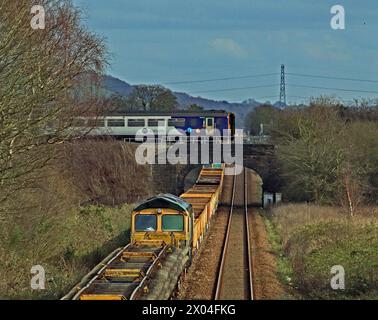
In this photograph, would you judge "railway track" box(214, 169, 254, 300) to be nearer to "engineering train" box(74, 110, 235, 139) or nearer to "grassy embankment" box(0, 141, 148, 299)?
"grassy embankment" box(0, 141, 148, 299)

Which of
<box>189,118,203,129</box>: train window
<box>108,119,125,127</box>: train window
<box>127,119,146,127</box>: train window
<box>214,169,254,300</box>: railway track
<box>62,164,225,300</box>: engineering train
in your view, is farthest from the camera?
<box>127,119,146,127</box>: train window

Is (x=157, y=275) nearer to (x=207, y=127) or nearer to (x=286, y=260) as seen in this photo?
(x=286, y=260)

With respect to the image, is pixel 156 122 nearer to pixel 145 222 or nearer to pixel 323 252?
pixel 323 252

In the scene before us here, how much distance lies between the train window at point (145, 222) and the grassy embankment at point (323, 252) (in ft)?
14.0

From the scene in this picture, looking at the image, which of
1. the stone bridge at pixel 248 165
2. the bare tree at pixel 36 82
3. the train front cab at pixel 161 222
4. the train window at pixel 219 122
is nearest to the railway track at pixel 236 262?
the train front cab at pixel 161 222

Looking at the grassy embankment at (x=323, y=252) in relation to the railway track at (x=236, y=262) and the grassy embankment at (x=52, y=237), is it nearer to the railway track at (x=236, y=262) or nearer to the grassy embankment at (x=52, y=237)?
the railway track at (x=236, y=262)

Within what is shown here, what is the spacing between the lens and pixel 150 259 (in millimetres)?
15523

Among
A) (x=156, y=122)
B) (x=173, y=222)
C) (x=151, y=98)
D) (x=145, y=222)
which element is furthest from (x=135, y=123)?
(x=173, y=222)

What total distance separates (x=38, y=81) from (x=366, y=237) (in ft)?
43.7

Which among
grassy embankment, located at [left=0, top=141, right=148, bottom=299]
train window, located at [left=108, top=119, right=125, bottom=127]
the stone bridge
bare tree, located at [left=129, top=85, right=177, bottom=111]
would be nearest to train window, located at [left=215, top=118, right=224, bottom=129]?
the stone bridge

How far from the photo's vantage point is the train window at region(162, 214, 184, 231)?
1931cm

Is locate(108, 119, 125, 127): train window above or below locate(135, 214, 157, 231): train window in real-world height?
above

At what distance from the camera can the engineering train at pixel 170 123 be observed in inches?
2206

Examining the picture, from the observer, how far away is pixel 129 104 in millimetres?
91125
